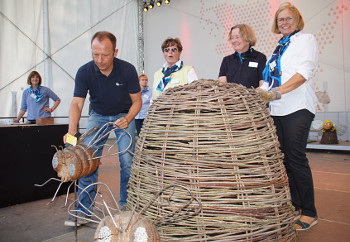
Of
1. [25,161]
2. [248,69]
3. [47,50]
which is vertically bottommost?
[25,161]

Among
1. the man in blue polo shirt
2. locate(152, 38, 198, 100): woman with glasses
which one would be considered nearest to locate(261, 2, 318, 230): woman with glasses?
locate(152, 38, 198, 100): woman with glasses

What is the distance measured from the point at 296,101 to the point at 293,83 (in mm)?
151

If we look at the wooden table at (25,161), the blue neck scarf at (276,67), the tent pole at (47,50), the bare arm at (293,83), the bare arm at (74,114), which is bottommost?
the wooden table at (25,161)

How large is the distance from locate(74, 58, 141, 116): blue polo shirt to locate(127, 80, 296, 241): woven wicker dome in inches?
38.1

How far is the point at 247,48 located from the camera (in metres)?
2.18

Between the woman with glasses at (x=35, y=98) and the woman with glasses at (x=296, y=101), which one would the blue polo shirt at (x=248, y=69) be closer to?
the woman with glasses at (x=296, y=101)

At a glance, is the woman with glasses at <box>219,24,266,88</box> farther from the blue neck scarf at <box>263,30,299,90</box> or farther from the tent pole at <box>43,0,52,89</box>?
the tent pole at <box>43,0,52,89</box>

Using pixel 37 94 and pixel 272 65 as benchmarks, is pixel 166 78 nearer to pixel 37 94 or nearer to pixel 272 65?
pixel 272 65

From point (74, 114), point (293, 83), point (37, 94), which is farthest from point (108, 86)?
point (37, 94)

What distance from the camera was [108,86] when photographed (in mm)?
1996

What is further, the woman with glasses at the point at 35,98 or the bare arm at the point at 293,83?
the woman with glasses at the point at 35,98

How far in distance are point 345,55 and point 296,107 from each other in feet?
15.6

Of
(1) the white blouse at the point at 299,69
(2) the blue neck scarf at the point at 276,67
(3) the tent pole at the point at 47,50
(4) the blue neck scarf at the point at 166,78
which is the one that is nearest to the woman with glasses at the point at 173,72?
(4) the blue neck scarf at the point at 166,78

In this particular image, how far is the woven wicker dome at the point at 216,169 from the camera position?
3.10ft
